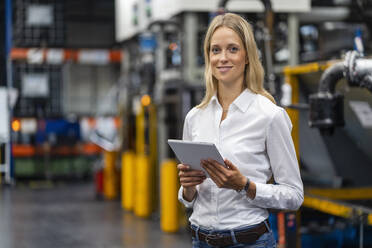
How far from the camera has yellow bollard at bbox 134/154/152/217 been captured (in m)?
9.83

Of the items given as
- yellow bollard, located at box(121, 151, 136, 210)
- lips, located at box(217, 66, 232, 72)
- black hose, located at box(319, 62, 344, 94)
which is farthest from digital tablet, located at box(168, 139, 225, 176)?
yellow bollard, located at box(121, 151, 136, 210)

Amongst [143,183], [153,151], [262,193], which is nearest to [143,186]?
[143,183]

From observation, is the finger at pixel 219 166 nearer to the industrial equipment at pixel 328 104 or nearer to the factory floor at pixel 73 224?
the industrial equipment at pixel 328 104

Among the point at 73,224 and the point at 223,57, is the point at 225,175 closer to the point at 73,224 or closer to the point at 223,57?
the point at 223,57

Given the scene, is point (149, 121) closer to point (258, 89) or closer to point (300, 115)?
point (300, 115)

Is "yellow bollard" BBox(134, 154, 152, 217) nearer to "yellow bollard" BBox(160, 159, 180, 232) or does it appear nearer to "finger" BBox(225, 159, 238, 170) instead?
"yellow bollard" BBox(160, 159, 180, 232)

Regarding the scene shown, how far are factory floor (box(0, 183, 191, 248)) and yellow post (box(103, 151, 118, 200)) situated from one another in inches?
13.2

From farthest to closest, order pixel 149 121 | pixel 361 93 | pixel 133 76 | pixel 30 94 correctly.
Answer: pixel 30 94 → pixel 133 76 → pixel 149 121 → pixel 361 93

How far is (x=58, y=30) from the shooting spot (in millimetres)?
16453

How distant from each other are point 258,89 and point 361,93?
2.47 m

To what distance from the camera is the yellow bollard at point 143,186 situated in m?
9.83

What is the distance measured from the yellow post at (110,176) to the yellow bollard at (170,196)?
418 cm

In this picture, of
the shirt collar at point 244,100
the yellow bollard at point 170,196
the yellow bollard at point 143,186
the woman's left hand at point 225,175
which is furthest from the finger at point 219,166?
the yellow bollard at point 143,186

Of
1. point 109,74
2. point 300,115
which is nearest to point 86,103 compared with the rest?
point 109,74
